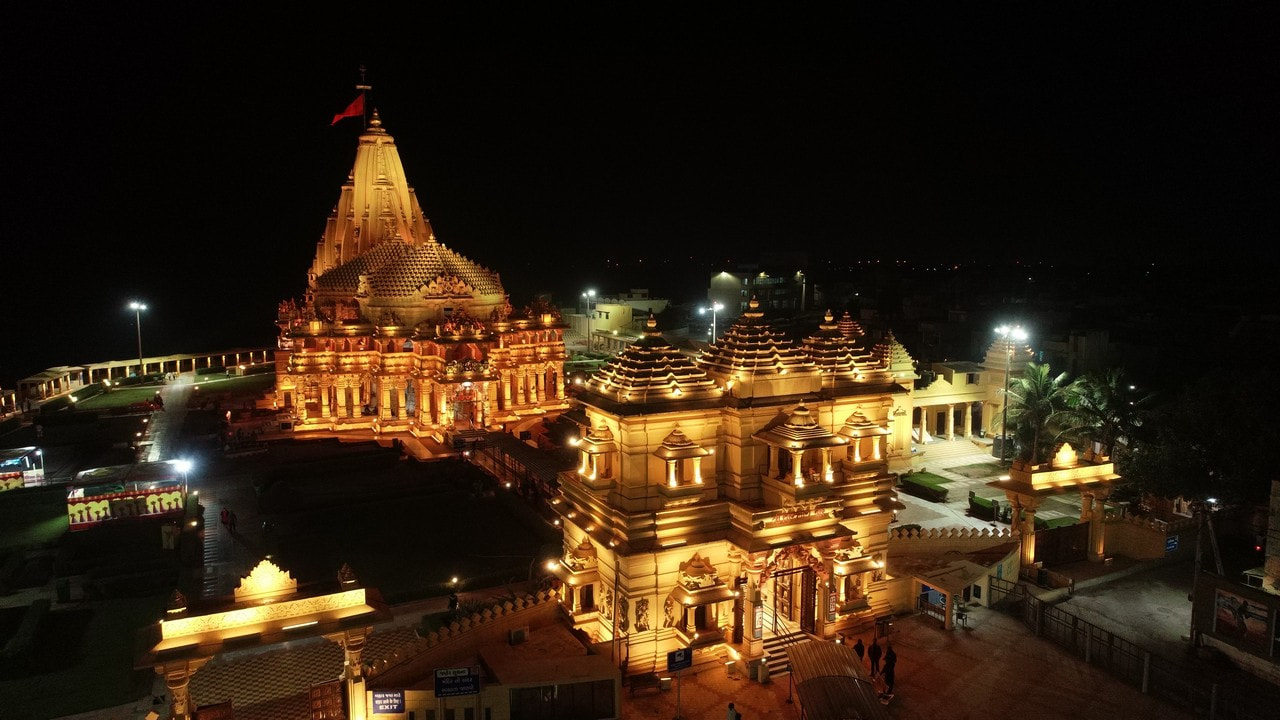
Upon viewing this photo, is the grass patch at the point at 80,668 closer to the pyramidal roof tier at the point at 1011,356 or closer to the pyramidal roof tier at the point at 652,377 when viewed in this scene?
the pyramidal roof tier at the point at 652,377

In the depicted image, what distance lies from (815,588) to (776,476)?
123 inches

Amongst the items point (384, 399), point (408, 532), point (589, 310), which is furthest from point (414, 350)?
point (589, 310)

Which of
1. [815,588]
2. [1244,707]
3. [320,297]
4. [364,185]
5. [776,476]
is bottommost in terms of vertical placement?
[1244,707]

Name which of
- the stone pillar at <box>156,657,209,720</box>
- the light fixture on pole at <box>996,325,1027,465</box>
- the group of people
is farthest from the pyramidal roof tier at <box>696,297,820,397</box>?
the light fixture on pole at <box>996,325,1027,465</box>

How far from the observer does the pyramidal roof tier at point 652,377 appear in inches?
663

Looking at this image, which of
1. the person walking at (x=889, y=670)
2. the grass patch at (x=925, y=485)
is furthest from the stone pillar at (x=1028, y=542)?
the person walking at (x=889, y=670)

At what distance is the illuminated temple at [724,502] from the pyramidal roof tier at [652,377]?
3 centimetres

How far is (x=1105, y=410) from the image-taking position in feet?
100

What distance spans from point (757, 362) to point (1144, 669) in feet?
32.5

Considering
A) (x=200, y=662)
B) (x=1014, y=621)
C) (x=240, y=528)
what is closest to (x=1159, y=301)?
(x=1014, y=621)

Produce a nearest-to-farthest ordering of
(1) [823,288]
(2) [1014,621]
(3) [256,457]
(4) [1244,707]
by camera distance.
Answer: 1. (4) [1244,707]
2. (2) [1014,621]
3. (3) [256,457]
4. (1) [823,288]

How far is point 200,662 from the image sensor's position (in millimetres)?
12969

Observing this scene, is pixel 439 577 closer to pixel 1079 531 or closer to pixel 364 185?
pixel 1079 531

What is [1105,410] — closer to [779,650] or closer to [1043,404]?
[1043,404]
